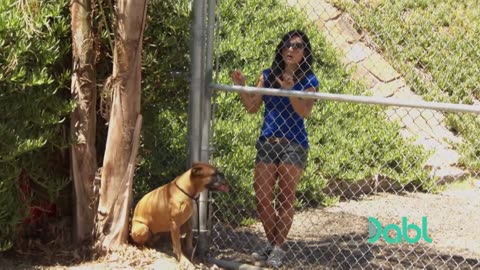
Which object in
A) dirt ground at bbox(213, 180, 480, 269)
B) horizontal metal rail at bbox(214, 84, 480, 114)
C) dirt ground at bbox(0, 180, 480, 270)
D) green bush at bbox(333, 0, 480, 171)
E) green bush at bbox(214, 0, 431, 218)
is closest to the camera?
horizontal metal rail at bbox(214, 84, 480, 114)

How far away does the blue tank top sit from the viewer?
454 centimetres

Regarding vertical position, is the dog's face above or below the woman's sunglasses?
below

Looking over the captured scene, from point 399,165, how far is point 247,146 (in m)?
1.86

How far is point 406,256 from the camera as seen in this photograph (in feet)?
17.2

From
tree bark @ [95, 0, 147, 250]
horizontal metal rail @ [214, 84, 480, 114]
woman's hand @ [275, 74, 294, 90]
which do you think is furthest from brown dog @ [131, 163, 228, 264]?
woman's hand @ [275, 74, 294, 90]

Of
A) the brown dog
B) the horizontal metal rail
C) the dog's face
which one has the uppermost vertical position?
the horizontal metal rail

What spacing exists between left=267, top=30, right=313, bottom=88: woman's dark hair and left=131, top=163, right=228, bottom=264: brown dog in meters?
0.79

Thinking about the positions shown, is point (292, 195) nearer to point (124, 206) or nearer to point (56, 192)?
point (124, 206)

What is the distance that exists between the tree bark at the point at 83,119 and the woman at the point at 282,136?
3.24 feet

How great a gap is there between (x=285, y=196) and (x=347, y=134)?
3265 mm

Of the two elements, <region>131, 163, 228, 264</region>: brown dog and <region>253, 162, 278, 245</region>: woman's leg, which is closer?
<region>131, 163, 228, 264</region>: brown dog

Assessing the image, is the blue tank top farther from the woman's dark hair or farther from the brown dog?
the brown dog

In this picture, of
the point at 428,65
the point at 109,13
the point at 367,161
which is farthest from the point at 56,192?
the point at 428,65

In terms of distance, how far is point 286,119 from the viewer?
4586mm
